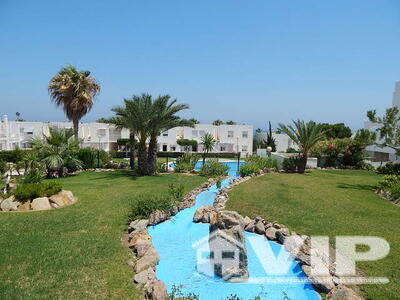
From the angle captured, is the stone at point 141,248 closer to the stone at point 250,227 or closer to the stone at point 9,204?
the stone at point 250,227

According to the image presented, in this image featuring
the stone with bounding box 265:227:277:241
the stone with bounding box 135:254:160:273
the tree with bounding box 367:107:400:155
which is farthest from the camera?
the tree with bounding box 367:107:400:155

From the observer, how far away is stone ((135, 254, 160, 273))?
5.86 m

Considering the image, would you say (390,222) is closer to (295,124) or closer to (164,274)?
(164,274)

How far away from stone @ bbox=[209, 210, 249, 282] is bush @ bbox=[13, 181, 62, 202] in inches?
294

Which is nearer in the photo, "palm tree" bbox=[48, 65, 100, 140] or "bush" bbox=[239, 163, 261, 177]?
"bush" bbox=[239, 163, 261, 177]

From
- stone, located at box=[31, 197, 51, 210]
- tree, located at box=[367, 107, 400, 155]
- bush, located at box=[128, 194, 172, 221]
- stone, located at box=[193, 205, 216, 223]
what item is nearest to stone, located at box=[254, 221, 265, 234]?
stone, located at box=[193, 205, 216, 223]

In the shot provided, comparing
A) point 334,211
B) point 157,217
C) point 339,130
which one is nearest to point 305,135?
point 334,211

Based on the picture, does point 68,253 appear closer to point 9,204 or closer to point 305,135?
point 9,204

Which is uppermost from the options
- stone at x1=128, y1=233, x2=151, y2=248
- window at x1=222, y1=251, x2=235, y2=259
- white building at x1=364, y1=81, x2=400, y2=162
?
white building at x1=364, y1=81, x2=400, y2=162

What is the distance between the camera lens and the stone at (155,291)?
15.7 feet

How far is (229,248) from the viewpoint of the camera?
20.4 ft

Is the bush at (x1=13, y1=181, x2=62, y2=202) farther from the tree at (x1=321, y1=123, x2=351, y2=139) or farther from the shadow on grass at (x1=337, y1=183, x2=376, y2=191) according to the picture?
the tree at (x1=321, y1=123, x2=351, y2=139)

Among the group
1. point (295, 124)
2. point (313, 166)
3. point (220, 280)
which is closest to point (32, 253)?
point (220, 280)

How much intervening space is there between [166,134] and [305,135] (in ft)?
89.5
